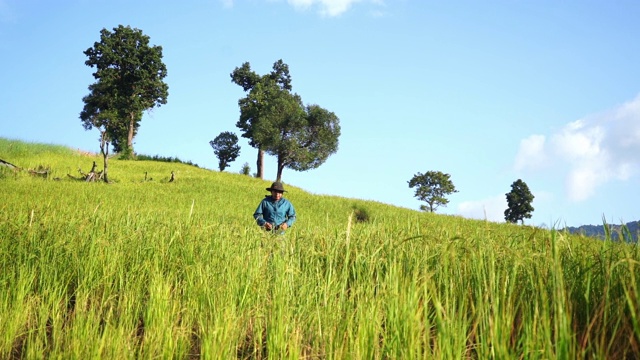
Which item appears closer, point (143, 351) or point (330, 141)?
point (143, 351)

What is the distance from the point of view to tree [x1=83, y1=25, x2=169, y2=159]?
51.1 meters

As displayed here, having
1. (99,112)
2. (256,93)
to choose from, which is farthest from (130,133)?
(256,93)

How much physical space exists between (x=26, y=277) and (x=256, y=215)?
5018 mm

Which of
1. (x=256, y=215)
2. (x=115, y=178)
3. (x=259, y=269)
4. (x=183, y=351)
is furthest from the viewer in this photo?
(x=115, y=178)

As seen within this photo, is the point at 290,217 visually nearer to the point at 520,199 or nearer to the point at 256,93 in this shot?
the point at 256,93

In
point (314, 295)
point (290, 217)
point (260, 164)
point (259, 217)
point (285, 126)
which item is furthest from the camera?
point (260, 164)

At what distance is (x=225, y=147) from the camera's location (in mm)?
61031

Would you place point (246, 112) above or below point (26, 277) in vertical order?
above

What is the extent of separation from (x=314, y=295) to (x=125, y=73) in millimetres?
53449

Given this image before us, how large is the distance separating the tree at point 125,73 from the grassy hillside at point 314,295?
48475 millimetres

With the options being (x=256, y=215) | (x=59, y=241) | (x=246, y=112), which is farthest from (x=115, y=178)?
(x=59, y=241)

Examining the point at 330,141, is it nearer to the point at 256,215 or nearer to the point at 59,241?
the point at 256,215

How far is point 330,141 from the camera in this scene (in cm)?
5297

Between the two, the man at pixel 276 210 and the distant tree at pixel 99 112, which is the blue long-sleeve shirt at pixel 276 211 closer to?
the man at pixel 276 210
